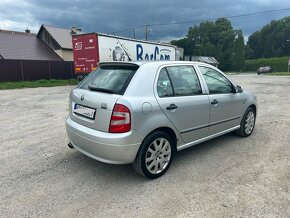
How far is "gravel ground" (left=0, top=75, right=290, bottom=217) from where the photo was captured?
2.67 m

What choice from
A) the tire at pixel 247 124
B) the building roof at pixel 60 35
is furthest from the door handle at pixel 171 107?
the building roof at pixel 60 35

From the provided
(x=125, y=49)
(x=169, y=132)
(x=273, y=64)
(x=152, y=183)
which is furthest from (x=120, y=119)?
(x=273, y=64)

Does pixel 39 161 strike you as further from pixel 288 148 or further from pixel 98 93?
pixel 288 148

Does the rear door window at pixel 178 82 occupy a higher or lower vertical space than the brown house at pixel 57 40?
lower

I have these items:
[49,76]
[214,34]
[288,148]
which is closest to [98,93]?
[288,148]

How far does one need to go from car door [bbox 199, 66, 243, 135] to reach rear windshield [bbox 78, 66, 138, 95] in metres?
1.40

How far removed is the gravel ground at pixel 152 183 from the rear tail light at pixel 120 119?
0.79 metres

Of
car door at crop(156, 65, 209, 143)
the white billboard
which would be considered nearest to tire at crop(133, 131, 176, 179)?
car door at crop(156, 65, 209, 143)

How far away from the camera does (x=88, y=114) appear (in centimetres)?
330

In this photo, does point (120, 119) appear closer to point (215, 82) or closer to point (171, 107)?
point (171, 107)

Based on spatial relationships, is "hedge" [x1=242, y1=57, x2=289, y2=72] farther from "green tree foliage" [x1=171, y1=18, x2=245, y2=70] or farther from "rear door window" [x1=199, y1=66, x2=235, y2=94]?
"rear door window" [x1=199, y1=66, x2=235, y2=94]

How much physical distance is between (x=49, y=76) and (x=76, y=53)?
873 cm

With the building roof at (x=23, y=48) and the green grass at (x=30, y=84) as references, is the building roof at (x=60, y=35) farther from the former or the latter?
the green grass at (x=30, y=84)

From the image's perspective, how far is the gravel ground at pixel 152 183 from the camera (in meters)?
2.67
